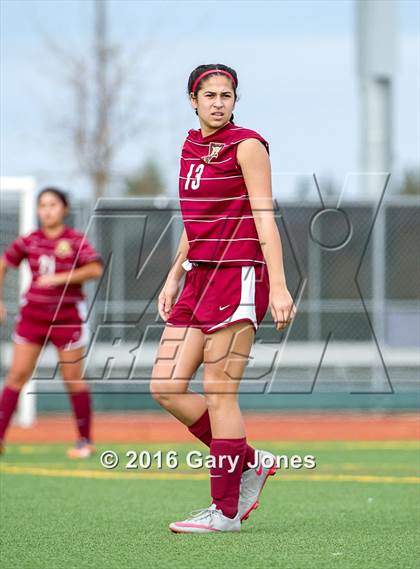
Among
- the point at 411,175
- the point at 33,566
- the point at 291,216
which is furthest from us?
the point at 411,175

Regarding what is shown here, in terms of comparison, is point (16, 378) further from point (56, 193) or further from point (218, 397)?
point (218, 397)

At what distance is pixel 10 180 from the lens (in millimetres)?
13672

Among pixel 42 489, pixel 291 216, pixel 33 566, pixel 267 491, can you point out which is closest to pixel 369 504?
pixel 267 491

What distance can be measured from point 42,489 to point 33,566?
310cm

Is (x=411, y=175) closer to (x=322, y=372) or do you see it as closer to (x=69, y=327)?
(x=322, y=372)

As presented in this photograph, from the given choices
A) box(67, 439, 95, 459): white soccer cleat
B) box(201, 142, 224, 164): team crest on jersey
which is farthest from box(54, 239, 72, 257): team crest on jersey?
box(201, 142, 224, 164): team crest on jersey

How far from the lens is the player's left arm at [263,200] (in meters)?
5.41

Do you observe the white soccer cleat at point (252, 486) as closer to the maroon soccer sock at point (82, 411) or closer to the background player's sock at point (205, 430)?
the background player's sock at point (205, 430)

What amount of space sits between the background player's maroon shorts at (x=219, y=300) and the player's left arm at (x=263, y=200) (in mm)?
200

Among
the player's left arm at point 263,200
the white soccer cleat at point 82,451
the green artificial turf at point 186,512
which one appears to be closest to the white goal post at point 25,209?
the white soccer cleat at point 82,451

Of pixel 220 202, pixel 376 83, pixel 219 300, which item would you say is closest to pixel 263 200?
pixel 220 202

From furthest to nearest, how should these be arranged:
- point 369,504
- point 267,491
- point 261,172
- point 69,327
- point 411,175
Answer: point 411,175
point 69,327
point 267,491
point 369,504
point 261,172

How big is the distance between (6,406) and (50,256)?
1.27m

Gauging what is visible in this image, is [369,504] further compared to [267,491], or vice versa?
[267,491]
